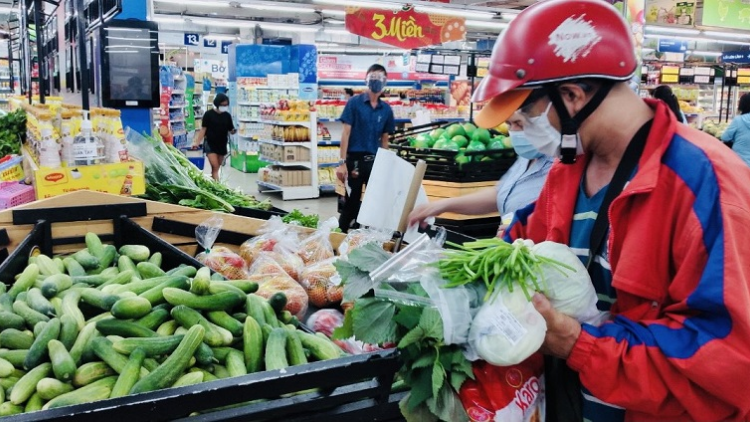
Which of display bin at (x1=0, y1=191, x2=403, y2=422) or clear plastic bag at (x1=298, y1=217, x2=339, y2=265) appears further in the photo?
clear plastic bag at (x1=298, y1=217, x2=339, y2=265)

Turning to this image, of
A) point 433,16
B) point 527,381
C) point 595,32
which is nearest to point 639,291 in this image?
point 527,381

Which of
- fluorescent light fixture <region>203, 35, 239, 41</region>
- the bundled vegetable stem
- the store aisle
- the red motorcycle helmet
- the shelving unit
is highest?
fluorescent light fixture <region>203, 35, 239, 41</region>

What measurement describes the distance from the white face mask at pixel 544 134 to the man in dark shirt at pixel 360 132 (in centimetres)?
558

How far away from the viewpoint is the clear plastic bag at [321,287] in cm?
255

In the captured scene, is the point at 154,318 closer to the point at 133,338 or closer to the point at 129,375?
the point at 133,338

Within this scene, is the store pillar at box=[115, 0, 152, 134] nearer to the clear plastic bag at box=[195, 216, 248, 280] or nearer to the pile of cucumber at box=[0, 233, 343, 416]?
the clear plastic bag at box=[195, 216, 248, 280]

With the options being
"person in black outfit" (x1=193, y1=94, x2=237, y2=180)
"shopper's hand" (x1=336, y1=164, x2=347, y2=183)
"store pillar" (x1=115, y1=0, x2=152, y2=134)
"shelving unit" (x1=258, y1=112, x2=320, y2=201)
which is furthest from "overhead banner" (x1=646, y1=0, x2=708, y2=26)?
"store pillar" (x1=115, y1=0, x2=152, y2=134)

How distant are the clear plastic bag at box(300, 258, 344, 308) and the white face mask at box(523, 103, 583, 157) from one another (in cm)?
121

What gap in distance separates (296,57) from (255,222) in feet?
40.9

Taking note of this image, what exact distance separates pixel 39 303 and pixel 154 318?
1.35 ft

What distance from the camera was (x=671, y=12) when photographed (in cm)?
1182

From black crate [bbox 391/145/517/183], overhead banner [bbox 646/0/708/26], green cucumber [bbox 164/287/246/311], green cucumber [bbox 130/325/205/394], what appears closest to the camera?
green cucumber [bbox 130/325/205/394]

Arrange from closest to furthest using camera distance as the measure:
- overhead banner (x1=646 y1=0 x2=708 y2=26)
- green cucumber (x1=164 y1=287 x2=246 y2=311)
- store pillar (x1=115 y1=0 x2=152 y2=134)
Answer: green cucumber (x1=164 y1=287 x2=246 y2=311) < store pillar (x1=115 y1=0 x2=152 y2=134) < overhead banner (x1=646 y1=0 x2=708 y2=26)

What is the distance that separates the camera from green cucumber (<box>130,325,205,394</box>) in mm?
1622
